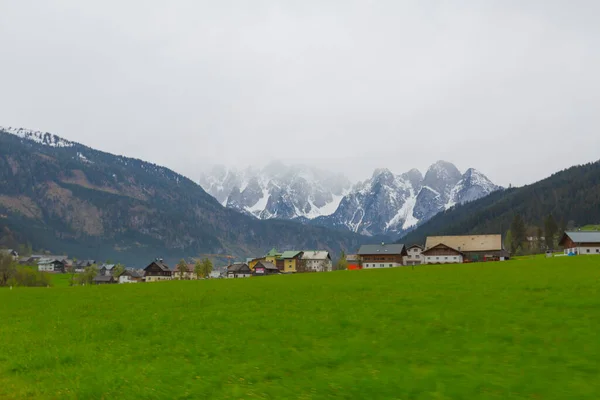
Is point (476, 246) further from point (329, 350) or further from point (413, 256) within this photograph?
point (329, 350)

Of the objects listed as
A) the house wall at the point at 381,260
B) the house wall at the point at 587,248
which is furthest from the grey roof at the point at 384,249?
the house wall at the point at 587,248

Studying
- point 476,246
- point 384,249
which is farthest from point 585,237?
point 384,249

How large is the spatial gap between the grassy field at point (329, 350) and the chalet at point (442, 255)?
133047mm

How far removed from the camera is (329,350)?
2178 centimetres

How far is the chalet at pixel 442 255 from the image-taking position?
16812 centimetres

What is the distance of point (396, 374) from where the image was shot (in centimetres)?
1694

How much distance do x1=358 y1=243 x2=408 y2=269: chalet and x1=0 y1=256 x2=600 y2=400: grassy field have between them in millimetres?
139113

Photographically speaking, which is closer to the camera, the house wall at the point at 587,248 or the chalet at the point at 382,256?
the house wall at the point at 587,248

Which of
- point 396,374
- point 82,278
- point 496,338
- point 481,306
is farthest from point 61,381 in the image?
point 82,278

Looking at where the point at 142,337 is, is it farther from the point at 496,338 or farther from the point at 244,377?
the point at 496,338

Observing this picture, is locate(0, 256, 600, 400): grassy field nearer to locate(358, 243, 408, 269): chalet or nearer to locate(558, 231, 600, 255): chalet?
locate(558, 231, 600, 255): chalet

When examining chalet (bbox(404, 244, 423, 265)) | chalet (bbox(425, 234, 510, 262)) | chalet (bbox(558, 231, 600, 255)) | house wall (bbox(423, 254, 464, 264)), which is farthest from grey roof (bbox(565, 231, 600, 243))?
chalet (bbox(404, 244, 423, 265))

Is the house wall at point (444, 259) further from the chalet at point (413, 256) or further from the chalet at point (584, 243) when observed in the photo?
the chalet at point (584, 243)

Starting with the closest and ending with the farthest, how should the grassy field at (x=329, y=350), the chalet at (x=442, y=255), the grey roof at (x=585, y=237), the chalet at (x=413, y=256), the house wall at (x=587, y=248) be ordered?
the grassy field at (x=329, y=350), the house wall at (x=587, y=248), the grey roof at (x=585, y=237), the chalet at (x=442, y=255), the chalet at (x=413, y=256)
